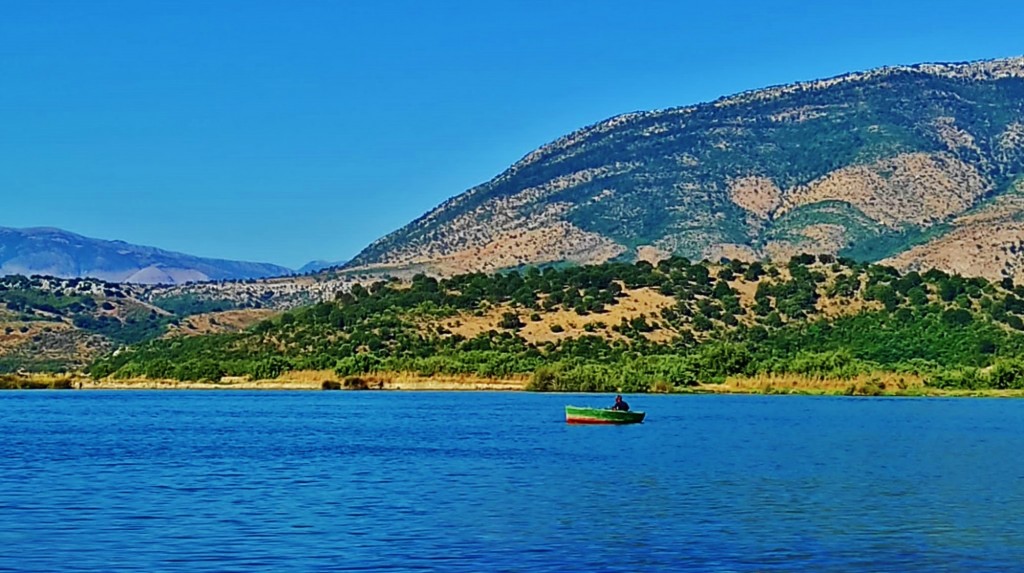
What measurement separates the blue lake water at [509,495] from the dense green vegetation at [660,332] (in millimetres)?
36443

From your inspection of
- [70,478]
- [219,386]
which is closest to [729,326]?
[219,386]

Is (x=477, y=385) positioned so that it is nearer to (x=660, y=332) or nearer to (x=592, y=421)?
→ (x=660, y=332)

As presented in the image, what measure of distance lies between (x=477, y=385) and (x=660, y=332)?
866 inches

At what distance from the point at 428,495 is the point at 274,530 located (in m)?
8.78

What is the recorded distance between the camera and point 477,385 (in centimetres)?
12462

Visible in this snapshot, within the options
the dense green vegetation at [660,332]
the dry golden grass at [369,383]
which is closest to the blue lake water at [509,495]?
the dense green vegetation at [660,332]

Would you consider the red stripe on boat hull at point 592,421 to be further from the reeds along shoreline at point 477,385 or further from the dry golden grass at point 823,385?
the dry golden grass at point 823,385

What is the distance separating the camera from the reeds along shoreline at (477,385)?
118m

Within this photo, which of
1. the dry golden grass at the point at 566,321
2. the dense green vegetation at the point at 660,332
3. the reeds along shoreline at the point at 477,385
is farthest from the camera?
the dry golden grass at the point at 566,321

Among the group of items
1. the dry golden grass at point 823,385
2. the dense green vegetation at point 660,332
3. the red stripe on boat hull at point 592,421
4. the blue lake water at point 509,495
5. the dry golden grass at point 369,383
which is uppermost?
the dense green vegetation at point 660,332

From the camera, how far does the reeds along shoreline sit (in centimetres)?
11769

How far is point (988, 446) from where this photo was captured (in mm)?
65625

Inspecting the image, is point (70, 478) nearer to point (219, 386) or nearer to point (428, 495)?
point (428, 495)

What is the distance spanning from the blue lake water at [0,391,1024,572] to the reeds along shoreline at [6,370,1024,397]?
1274 inches
